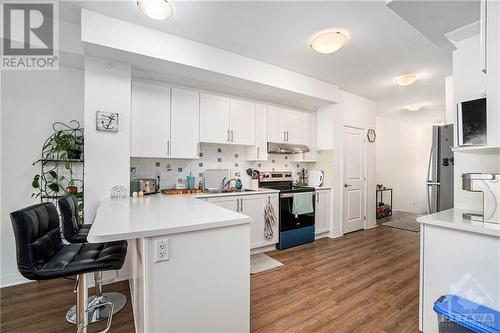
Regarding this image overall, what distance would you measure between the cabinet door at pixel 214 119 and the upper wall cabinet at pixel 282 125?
818mm

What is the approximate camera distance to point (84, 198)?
2.35 m

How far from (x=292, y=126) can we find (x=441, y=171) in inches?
92.1

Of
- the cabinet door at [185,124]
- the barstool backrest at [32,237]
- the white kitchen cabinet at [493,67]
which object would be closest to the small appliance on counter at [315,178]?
the cabinet door at [185,124]

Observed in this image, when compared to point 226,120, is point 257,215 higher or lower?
lower

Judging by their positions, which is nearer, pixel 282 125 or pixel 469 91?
pixel 469 91

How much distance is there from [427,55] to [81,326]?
4.55 meters

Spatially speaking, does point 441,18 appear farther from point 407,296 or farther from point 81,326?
point 81,326

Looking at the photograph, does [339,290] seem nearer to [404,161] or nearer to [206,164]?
[206,164]

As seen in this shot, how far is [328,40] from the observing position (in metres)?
2.43

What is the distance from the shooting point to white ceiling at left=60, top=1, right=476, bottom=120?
207cm

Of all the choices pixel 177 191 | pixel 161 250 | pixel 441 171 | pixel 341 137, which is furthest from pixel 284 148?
pixel 161 250

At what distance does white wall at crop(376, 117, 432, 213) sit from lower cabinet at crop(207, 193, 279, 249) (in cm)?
449

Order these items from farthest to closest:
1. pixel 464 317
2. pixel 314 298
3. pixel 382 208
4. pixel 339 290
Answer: pixel 382 208 → pixel 339 290 → pixel 314 298 → pixel 464 317

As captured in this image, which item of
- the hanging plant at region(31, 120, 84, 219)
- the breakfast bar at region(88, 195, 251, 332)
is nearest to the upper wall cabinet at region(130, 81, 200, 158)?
the hanging plant at region(31, 120, 84, 219)
